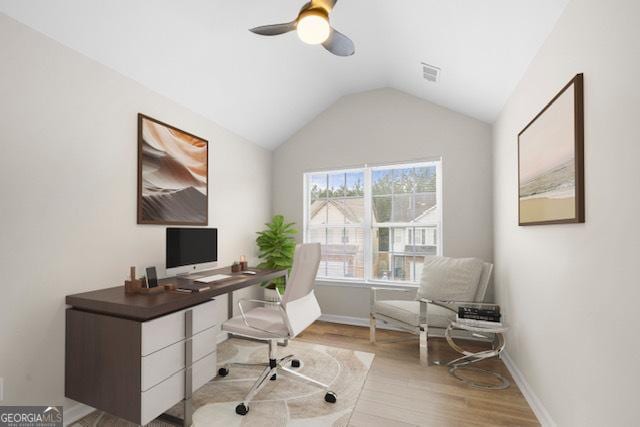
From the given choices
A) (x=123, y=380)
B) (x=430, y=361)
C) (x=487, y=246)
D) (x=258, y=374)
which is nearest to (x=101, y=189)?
(x=123, y=380)

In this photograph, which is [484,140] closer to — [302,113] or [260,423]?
[302,113]

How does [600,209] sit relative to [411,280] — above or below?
above

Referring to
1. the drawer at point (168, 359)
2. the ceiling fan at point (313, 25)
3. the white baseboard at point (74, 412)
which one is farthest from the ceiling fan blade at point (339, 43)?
the white baseboard at point (74, 412)

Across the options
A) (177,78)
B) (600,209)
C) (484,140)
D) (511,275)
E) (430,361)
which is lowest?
(430,361)

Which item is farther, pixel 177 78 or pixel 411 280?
pixel 411 280

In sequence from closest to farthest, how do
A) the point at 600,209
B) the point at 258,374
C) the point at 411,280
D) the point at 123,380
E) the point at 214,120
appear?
the point at 600,209
the point at 123,380
the point at 258,374
the point at 214,120
the point at 411,280

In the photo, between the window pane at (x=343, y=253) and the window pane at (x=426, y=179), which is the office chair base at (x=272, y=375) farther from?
the window pane at (x=426, y=179)

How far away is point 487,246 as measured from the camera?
341cm

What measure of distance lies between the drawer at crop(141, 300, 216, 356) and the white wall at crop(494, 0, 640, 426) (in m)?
2.29

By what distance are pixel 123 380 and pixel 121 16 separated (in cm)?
234

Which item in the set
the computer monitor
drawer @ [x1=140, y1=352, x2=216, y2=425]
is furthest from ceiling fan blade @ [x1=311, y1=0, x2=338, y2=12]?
drawer @ [x1=140, y1=352, x2=216, y2=425]

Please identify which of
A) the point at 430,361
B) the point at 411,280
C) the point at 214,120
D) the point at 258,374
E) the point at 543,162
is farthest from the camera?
the point at 411,280

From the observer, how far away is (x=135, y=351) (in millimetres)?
1675

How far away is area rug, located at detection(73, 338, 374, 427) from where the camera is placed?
1968 mm
